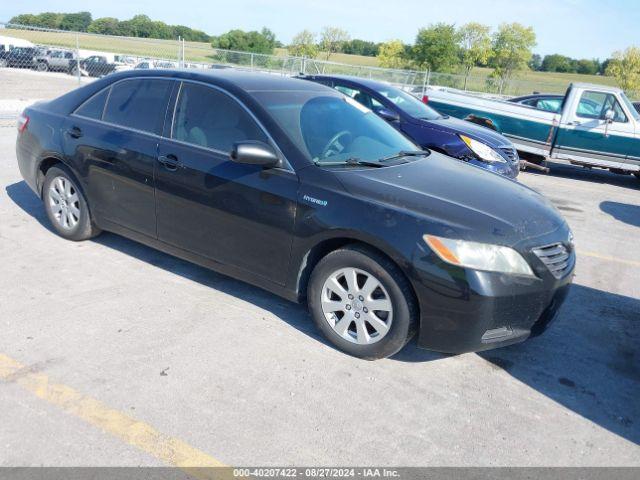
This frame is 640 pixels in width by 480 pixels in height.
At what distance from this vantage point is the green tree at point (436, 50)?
155 ft

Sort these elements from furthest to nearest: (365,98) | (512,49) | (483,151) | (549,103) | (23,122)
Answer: (512,49), (549,103), (365,98), (483,151), (23,122)

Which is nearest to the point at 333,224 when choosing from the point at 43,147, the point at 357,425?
the point at 357,425

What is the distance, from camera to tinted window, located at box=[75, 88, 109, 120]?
4738mm

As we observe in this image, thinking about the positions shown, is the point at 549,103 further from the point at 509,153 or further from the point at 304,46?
the point at 304,46

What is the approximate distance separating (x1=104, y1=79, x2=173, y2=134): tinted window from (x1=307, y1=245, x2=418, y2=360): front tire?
187 cm

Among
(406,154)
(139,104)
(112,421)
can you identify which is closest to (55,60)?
(139,104)

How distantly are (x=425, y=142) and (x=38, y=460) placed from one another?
21.1 feet

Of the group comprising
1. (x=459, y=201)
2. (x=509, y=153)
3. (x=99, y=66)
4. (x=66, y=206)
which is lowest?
(x=99, y=66)

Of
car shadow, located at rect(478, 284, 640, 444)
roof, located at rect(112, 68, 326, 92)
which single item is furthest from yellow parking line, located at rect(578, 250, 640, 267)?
roof, located at rect(112, 68, 326, 92)

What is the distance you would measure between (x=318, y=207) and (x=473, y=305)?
3.68 ft

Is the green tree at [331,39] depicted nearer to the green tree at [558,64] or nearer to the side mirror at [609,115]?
the green tree at [558,64]

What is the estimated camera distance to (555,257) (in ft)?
11.3

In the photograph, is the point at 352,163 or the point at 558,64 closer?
the point at 352,163

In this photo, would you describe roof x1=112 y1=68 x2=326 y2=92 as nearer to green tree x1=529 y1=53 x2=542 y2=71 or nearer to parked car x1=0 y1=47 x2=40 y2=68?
parked car x1=0 y1=47 x2=40 y2=68
